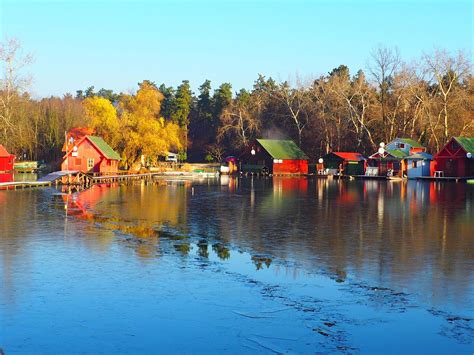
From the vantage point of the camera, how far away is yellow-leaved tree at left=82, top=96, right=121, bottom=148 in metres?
91.1

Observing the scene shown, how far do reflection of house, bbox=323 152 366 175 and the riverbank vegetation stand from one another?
334 centimetres

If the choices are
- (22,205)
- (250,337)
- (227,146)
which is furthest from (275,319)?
(227,146)

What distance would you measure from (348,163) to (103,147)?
122 feet

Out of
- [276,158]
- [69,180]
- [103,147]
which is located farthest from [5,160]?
[276,158]

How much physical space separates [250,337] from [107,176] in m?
62.3

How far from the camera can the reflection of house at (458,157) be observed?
7625cm

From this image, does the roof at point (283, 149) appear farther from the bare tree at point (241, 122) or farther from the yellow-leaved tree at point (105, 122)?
the yellow-leaved tree at point (105, 122)

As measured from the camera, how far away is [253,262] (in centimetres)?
1889

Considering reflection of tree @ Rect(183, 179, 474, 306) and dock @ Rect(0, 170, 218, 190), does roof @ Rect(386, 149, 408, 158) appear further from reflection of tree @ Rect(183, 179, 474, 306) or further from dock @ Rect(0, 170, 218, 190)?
reflection of tree @ Rect(183, 179, 474, 306)

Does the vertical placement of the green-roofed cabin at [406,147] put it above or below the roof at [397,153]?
above

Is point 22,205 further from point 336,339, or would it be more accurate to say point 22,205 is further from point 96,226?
point 336,339

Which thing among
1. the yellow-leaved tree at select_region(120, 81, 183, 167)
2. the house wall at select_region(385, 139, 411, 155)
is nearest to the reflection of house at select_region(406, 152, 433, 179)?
the house wall at select_region(385, 139, 411, 155)

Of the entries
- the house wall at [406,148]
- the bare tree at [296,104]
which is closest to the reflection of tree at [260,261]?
the house wall at [406,148]

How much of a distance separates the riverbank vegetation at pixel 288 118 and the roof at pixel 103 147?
215 inches
